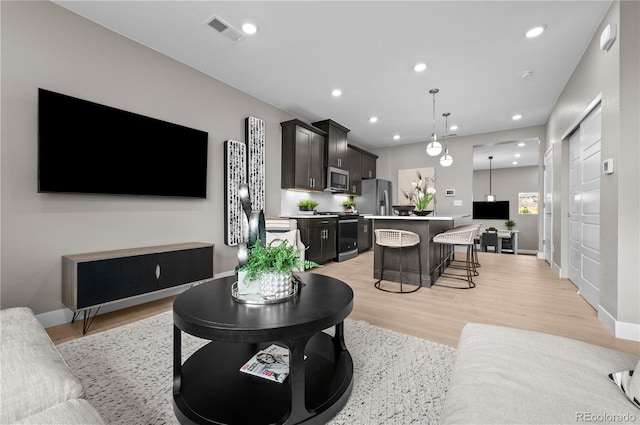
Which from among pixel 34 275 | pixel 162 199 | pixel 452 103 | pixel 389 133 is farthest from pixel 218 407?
pixel 389 133

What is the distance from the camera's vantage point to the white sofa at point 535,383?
72cm

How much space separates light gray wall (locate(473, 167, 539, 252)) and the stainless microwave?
7248mm

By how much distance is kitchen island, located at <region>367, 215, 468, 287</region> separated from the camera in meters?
3.58

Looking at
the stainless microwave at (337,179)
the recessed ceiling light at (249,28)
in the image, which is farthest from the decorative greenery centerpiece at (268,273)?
the stainless microwave at (337,179)

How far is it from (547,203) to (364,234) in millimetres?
3538

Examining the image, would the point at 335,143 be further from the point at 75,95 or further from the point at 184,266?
the point at 75,95

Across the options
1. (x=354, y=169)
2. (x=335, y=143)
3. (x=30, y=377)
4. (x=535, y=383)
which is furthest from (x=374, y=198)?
(x=30, y=377)

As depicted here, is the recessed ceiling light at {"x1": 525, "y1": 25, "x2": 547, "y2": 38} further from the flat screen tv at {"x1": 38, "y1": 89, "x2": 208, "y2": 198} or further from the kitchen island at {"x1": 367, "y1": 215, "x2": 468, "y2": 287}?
the flat screen tv at {"x1": 38, "y1": 89, "x2": 208, "y2": 198}

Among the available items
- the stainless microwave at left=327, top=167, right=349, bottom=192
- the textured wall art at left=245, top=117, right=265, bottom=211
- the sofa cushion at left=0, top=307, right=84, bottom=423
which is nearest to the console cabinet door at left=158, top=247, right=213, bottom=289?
the textured wall art at left=245, top=117, right=265, bottom=211

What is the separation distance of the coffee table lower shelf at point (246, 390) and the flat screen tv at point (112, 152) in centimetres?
204

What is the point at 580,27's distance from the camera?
107 inches

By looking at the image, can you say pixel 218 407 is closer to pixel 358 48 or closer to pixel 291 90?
pixel 358 48

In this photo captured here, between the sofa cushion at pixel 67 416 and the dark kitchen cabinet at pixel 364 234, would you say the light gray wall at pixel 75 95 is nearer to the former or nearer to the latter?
the sofa cushion at pixel 67 416

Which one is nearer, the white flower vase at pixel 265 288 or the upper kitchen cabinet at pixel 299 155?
the white flower vase at pixel 265 288
